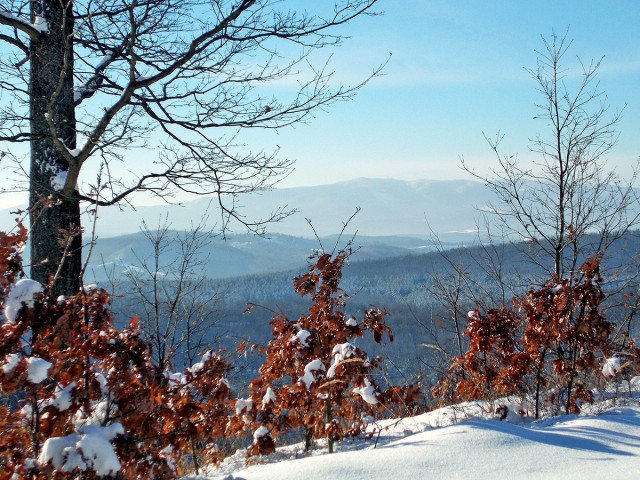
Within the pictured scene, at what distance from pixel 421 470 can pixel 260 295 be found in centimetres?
4504

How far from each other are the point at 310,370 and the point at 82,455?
6.68 ft

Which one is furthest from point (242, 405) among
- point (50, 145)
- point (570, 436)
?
point (50, 145)

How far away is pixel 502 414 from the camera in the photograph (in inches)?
158

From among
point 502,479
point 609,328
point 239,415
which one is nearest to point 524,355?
point 609,328

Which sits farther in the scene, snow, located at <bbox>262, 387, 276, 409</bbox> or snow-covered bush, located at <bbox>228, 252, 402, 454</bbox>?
snow, located at <bbox>262, 387, 276, 409</bbox>

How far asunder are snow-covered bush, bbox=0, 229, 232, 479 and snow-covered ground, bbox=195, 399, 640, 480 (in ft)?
1.79

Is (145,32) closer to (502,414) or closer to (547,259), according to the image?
(502,414)

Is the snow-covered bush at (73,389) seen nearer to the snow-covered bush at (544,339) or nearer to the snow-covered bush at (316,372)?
the snow-covered bush at (316,372)

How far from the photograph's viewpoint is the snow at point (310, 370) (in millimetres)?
3827

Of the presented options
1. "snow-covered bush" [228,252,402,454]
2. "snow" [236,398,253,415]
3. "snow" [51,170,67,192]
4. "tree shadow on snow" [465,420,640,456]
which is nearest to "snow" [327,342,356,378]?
"snow-covered bush" [228,252,402,454]

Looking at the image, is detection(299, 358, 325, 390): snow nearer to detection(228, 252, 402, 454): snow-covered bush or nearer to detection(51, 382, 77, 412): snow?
detection(228, 252, 402, 454): snow-covered bush

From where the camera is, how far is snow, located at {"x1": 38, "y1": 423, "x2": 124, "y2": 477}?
1994 mm

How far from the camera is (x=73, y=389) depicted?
2.37m

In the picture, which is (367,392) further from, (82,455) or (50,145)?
(50,145)
